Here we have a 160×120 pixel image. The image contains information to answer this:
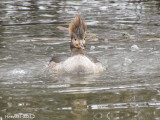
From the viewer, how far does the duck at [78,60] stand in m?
Answer: 9.83

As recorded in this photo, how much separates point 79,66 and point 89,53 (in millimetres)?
2292

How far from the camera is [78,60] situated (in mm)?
9867

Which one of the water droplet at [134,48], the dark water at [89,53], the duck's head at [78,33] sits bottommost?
the water droplet at [134,48]

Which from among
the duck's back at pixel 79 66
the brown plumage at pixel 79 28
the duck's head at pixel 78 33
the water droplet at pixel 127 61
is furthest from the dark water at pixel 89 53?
the brown plumage at pixel 79 28

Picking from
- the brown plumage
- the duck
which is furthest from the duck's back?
the brown plumage

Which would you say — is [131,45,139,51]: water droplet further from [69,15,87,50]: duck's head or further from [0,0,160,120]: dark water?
[69,15,87,50]: duck's head

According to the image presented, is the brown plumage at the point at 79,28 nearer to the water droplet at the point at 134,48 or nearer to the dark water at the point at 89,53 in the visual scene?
the dark water at the point at 89,53

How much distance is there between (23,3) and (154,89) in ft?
44.7

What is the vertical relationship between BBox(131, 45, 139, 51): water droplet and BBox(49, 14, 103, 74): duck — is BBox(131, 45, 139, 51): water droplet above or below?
below

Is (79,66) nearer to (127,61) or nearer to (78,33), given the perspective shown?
(78,33)

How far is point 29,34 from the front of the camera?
46.4 feet

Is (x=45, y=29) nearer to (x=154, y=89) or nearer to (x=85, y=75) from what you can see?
(x=85, y=75)

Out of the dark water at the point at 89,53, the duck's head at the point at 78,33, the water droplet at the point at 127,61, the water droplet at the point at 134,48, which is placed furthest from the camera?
the water droplet at the point at 134,48

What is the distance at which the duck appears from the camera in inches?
387
